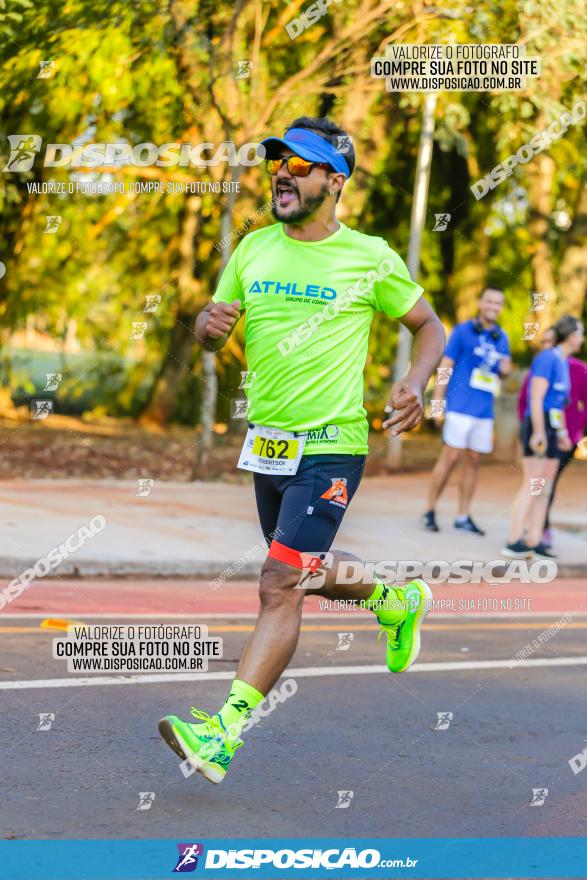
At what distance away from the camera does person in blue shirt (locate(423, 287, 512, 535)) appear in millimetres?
11516

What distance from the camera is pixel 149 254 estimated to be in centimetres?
2028

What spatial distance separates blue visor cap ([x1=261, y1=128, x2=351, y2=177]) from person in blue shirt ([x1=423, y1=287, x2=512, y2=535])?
651cm

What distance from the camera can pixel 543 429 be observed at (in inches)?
428

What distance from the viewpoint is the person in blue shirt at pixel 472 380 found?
11516 mm

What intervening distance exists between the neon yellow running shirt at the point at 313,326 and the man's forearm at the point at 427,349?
0.49ft

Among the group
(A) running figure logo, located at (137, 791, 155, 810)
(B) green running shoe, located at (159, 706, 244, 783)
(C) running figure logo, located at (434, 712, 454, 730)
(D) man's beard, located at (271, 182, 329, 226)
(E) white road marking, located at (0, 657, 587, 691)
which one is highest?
(D) man's beard, located at (271, 182, 329, 226)

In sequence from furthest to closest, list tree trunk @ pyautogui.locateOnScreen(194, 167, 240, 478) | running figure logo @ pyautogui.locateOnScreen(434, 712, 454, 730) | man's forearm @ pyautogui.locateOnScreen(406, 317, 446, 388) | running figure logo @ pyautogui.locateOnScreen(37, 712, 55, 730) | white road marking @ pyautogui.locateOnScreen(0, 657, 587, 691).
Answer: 1. tree trunk @ pyautogui.locateOnScreen(194, 167, 240, 478)
2. white road marking @ pyautogui.locateOnScreen(0, 657, 587, 691)
3. running figure logo @ pyautogui.locateOnScreen(434, 712, 454, 730)
4. running figure logo @ pyautogui.locateOnScreen(37, 712, 55, 730)
5. man's forearm @ pyautogui.locateOnScreen(406, 317, 446, 388)

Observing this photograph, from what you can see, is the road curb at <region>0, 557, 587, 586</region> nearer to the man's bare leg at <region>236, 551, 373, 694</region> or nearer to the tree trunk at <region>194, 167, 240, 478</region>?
the tree trunk at <region>194, 167, 240, 478</region>

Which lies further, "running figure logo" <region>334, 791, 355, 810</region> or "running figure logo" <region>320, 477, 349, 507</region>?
"running figure logo" <region>320, 477, 349, 507</region>

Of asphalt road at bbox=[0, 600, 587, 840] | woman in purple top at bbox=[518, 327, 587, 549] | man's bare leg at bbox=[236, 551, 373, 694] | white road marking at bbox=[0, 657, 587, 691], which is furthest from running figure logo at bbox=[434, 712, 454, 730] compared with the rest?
woman in purple top at bbox=[518, 327, 587, 549]

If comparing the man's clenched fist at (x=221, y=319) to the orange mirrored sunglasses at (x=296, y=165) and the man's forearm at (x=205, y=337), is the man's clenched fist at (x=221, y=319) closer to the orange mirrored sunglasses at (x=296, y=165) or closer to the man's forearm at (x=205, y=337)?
the man's forearm at (x=205, y=337)

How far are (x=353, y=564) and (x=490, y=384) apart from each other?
260 inches

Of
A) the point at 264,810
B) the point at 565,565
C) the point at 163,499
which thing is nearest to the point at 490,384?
the point at 565,565

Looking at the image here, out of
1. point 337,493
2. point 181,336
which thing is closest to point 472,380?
point 337,493
